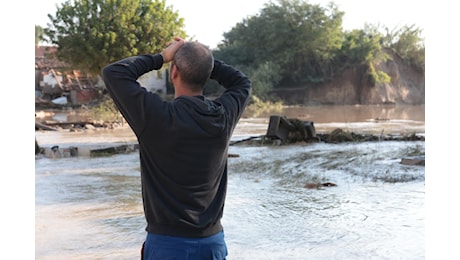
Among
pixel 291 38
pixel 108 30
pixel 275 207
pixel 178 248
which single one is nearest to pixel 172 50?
pixel 178 248

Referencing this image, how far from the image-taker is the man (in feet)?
7.04

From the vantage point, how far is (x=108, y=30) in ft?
84.3

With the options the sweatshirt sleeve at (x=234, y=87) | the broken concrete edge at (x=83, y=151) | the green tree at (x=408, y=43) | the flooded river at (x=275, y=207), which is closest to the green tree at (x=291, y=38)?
the green tree at (x=408, y=43)

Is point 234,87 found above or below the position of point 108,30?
below

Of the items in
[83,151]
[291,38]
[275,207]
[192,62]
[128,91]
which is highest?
[291,38]

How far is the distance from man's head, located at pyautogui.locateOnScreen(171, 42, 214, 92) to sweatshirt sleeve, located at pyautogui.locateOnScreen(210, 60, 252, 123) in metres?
0.20

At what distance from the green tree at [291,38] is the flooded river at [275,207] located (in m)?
31.1

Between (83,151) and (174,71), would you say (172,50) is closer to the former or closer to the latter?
(174,71)

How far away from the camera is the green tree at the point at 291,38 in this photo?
137 feet

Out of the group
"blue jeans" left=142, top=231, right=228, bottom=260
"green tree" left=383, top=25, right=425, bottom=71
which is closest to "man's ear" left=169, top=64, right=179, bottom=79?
"blue jeans" left=142, top=231, right=228, bottom=260

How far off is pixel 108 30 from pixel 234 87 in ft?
79.2

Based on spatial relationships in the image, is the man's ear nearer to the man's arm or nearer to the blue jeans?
the man's arm
